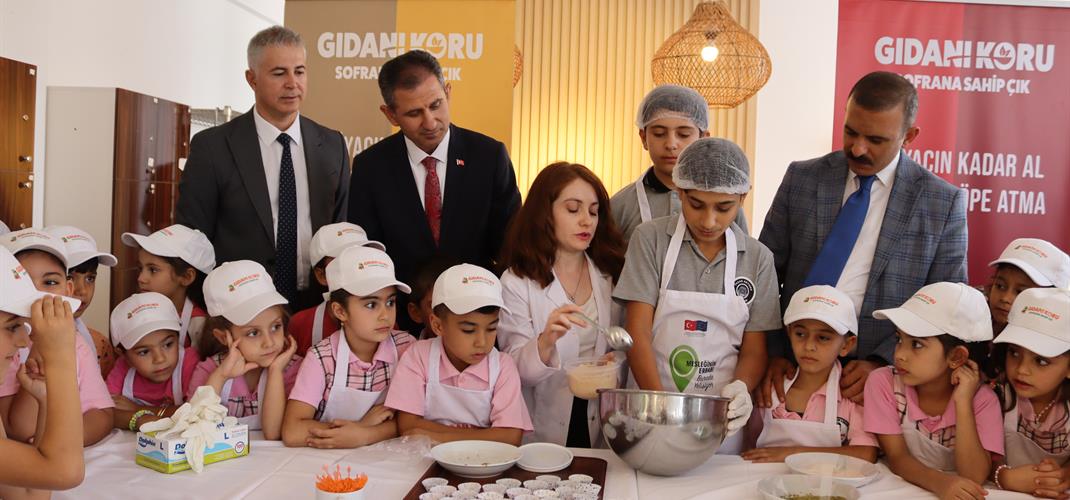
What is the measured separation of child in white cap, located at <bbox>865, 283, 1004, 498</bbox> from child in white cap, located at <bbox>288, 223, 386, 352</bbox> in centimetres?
170

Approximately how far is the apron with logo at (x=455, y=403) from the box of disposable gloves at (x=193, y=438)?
541mm

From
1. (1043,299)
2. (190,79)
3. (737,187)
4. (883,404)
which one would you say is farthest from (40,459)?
(190,79)

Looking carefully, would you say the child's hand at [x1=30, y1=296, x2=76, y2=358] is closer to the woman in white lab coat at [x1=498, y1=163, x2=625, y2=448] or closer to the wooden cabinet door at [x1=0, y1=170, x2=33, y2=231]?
the woman in white lab coat at [x1=498, y1=163, x2=625, y2=448]

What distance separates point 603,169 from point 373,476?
564 centimetres

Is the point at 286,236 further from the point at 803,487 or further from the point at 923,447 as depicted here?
the point at 923,447

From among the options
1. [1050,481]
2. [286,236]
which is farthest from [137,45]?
[1050,481]

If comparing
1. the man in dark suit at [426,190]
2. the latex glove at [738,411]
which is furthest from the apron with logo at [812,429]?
the man in dark suit at [426,190]

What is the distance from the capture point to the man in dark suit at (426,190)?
3.17 m

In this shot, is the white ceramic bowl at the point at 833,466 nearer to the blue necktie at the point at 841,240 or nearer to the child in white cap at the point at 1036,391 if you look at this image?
the child in white cap at the point at 1036,391

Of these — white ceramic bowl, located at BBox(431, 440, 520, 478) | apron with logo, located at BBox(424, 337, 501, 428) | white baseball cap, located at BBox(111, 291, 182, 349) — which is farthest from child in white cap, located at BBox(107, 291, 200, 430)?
white ceramic bowl, located at BBox(431, 440, 520, 478)

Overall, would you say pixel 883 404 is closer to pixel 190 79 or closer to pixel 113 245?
pixel 113 245

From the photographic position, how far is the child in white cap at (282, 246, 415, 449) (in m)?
2.52

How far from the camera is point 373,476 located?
2.13m

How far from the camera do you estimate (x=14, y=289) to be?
68.7 inches
